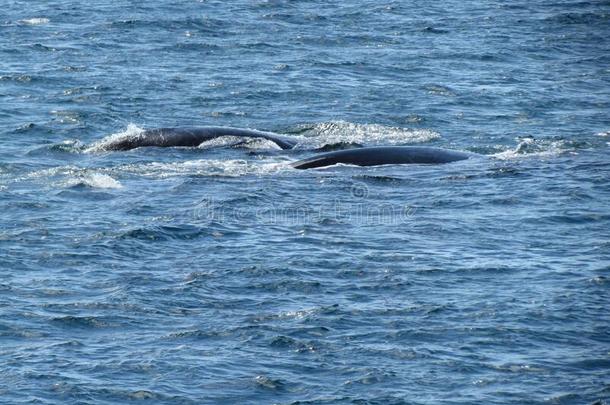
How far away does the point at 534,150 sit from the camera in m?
33.2

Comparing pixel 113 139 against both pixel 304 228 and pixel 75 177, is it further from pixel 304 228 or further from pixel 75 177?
pixel 304 228

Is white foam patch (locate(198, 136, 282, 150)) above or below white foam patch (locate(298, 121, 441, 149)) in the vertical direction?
above

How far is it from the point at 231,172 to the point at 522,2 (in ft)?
102

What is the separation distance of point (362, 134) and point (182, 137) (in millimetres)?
4921

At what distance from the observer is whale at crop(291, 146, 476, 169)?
3106cm

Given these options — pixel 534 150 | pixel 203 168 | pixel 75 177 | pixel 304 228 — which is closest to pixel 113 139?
pixel 203 168

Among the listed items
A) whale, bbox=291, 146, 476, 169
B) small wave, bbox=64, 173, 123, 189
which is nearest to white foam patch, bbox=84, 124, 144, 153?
small wave, bbox=64, 173, 123, 189

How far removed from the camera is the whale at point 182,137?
1318 inches

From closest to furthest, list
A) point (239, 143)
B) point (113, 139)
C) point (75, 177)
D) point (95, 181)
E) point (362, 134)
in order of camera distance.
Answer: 1. point (95, 181)
2. point (75, 177)
3. point (239, 143)
4. point (113, 139)
5. point (362, 134)

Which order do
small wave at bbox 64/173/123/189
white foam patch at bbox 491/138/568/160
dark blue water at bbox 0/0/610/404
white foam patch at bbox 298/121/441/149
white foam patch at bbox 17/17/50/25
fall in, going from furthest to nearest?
white foam patch at bbox 17/17/50/25
white foam patch at bbox 298/121/441/149
white foam patch at bbox 491/138/568/160
small wave at bbox 64/173/123/189
dark blue water at bbox 0/0/610/404

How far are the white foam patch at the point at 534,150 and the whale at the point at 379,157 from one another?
1.55 metres

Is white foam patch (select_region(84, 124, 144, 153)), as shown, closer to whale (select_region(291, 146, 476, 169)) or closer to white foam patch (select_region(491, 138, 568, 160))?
whale (select_region(291, 146, 476, 169))

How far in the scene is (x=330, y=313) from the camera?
2136 centimetres

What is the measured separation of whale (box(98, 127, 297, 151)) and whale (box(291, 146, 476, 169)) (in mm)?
2244
